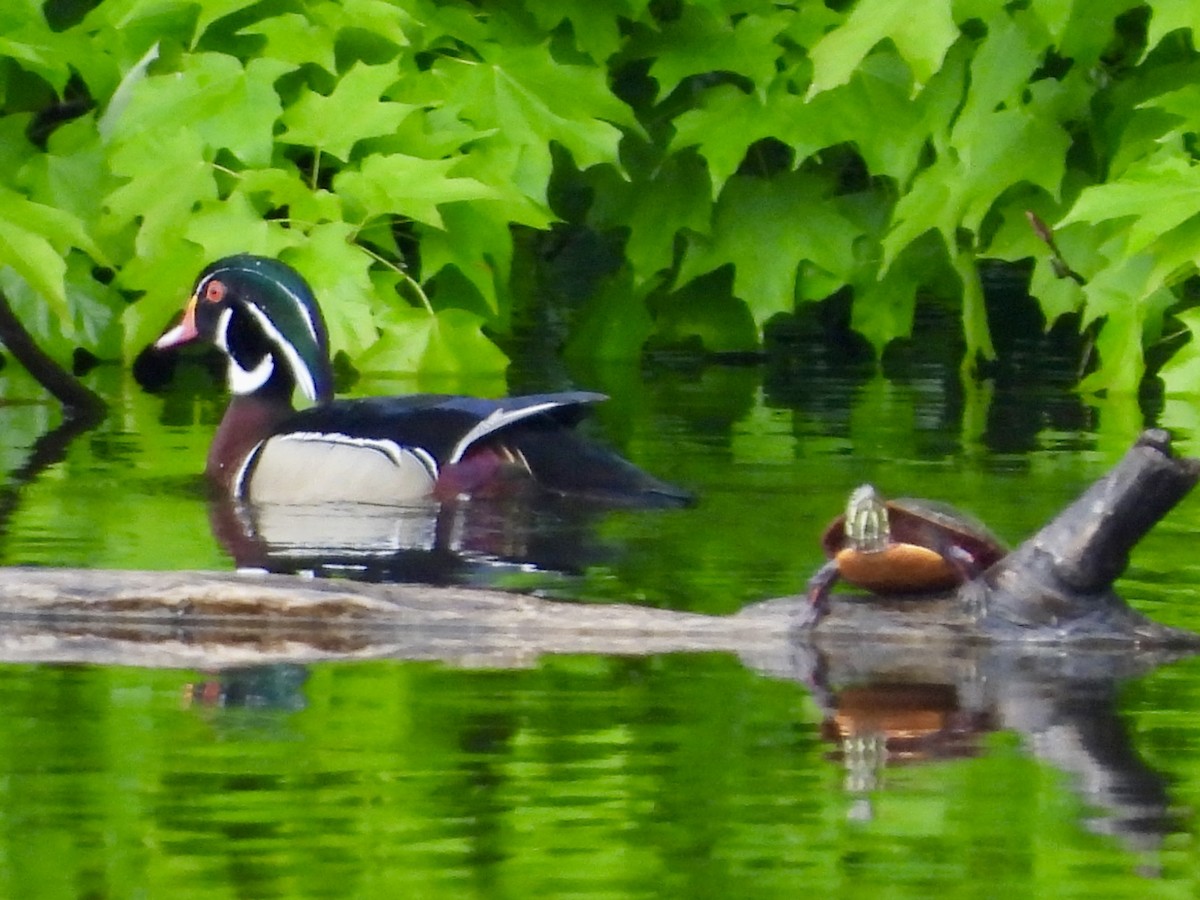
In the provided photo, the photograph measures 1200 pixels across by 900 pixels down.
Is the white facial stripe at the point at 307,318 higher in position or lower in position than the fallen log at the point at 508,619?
higher

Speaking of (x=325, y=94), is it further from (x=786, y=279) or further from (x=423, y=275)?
(x=786, y=279)

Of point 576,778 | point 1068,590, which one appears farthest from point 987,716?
point 576,778

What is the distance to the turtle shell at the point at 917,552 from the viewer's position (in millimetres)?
5418

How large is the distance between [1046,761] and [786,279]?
748cm

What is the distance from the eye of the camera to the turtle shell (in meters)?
5.42

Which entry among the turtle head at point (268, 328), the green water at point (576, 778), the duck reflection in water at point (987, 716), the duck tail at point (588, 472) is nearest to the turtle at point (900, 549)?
the duck reflection in water at point (987, 716)

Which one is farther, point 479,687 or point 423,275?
point 423,275

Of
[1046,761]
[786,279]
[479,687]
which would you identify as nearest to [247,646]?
[479,687]

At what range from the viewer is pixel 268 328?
374 inches

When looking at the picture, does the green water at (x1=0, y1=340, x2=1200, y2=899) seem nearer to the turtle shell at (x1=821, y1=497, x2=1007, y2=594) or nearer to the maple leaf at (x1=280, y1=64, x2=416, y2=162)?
the turtle shell at (x1=821, y1=497, x2=1007, y2=594)

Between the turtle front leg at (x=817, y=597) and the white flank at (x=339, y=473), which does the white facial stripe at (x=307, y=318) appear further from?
the turtle front leg at (x=817, y=597)

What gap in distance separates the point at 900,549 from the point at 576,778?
1138 mm

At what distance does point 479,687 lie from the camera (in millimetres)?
5215

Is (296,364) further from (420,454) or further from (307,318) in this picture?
(420,454)
